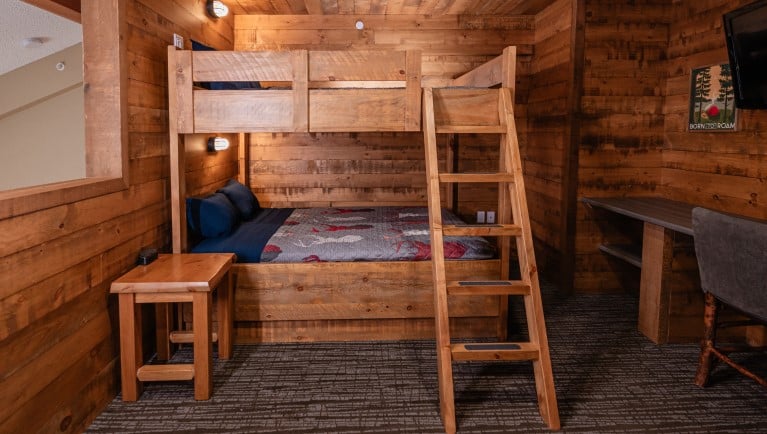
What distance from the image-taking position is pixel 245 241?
3.42m

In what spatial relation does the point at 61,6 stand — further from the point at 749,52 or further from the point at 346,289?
the point at 749,52

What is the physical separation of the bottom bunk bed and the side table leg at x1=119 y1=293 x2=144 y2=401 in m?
0.71

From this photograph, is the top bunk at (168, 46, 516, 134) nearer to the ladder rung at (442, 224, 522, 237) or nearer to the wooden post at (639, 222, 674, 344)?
the ladder rung at (442, 224, 522, 237)

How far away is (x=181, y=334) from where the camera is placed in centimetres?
308

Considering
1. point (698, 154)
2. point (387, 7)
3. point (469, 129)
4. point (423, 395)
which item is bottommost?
point (423, 395)

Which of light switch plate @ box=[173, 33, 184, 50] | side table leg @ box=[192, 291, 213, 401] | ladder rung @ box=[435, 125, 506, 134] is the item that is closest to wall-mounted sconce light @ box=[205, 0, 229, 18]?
light switch plate @ box=[173, 33, 184, 50]

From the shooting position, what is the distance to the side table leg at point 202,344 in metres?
2.54

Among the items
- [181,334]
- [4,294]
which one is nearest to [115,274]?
[181,334]

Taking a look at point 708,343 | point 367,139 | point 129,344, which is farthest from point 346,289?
point 367,139

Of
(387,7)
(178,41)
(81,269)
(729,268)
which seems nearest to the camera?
(81,269)

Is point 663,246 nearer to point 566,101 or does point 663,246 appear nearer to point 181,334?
point 566,101

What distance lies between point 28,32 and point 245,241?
8.21 feet

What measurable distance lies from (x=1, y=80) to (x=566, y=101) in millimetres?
4807

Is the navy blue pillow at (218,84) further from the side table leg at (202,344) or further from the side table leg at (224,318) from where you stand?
the side table leg at (202,344)
